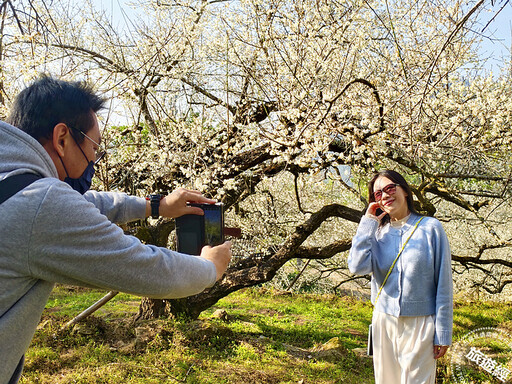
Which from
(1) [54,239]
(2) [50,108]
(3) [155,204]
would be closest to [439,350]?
(3) [155,204]

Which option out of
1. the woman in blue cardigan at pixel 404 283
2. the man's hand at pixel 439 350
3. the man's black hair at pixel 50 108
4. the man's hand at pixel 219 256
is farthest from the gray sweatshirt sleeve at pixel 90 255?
the man's hand at pixel 439 350

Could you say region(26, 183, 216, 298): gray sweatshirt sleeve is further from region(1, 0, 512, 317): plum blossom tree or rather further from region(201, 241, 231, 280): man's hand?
region(1, 0, 512, 317): plum blossom tree

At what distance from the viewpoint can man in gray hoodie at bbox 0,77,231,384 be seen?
1.12 meters

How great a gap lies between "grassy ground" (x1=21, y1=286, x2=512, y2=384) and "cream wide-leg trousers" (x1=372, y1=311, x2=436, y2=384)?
4.93 feet

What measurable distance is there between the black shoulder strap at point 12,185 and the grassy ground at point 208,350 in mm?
3410

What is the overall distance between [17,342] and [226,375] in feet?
10.9

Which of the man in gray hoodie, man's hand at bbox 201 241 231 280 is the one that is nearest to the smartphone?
man's hand at bbox 201 241 231 280

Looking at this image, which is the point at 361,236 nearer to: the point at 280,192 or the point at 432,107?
the point at 432,107

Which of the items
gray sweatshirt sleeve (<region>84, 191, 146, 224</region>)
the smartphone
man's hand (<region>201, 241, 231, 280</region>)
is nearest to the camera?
man's hand (<region>201, 241, 231, 280</region>)

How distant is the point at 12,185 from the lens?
114 cm

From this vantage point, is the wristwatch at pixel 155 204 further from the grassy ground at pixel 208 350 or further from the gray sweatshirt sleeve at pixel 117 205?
the grassy ground at pixel 208 350

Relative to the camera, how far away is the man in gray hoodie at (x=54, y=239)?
44.0 inches

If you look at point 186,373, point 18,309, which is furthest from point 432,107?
point 18,309

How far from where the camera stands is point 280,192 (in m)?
9.45
